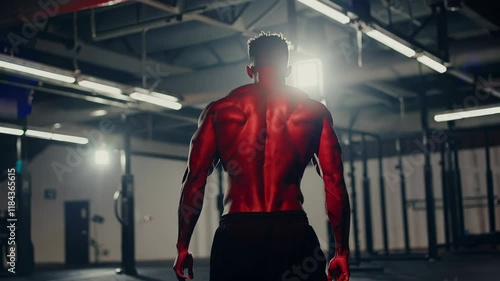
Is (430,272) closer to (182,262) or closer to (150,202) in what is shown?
(182,262)

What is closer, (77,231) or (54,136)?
(54,136)

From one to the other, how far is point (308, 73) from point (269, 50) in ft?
13.9

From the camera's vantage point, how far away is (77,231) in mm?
15172

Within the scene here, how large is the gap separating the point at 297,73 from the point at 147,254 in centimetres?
1002

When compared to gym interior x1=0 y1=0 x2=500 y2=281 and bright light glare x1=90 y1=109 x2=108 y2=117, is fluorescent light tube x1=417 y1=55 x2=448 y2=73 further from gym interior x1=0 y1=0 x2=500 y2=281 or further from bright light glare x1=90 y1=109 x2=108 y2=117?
bright light glare x1=90 y1=109 x2=108 y2=117

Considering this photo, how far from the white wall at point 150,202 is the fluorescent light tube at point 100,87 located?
779cm

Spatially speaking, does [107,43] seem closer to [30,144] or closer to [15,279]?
[15,279]

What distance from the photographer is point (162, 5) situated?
6332 mm

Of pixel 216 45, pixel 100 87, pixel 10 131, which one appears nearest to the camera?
pixel 100 87

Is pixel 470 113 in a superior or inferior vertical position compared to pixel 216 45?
inferior

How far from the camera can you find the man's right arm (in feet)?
6.98

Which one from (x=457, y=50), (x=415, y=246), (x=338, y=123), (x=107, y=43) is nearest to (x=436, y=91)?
(x=338, y=123)

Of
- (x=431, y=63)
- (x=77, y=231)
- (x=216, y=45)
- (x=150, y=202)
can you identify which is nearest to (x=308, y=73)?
(x=431, y=63)

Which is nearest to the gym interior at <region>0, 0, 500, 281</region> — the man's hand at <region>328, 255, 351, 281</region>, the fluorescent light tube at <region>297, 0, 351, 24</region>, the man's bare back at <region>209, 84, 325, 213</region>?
the fluorescent light tube at <region>297, 0, 351, 24</region>
